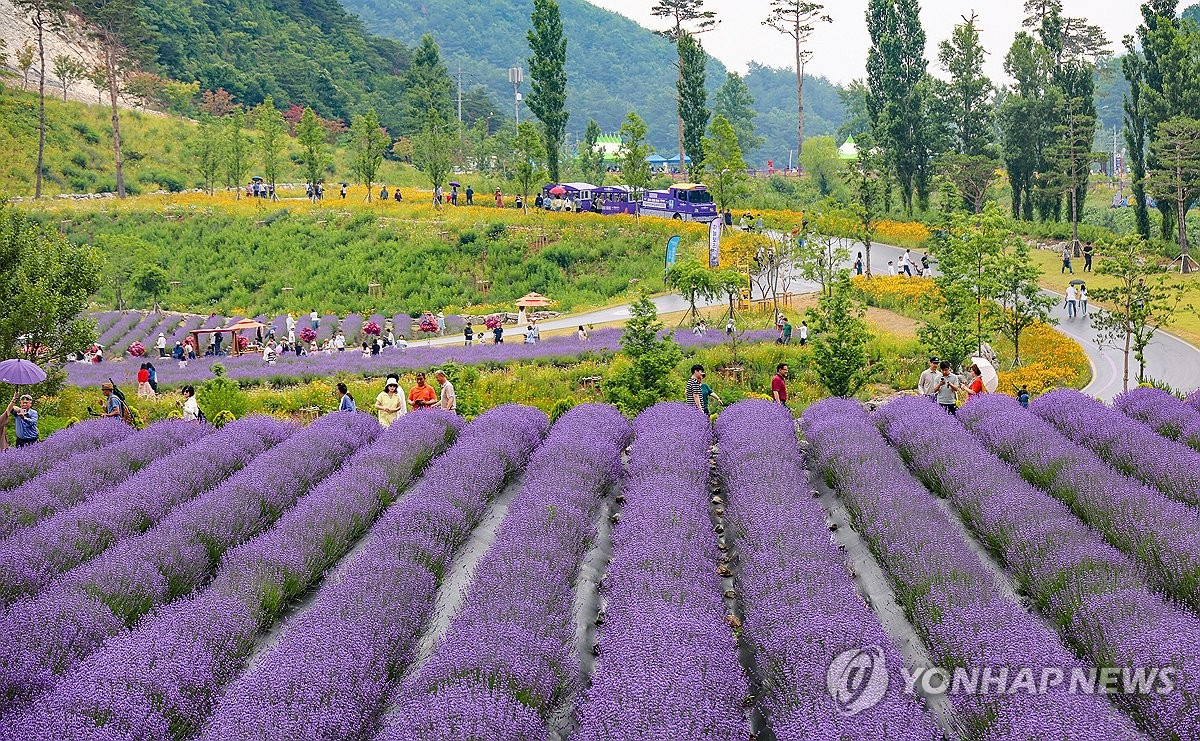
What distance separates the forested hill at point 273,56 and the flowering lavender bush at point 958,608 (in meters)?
85.3

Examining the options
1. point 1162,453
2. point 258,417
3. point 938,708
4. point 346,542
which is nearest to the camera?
point 938,708

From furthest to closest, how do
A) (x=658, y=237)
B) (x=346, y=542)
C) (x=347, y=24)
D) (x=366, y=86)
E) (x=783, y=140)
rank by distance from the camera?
1. (x=783, y=140)
2. (x=347, y=24)
3. (x=366, y=86)
4. (x=658, y=237)
5. (x=346, y=542)

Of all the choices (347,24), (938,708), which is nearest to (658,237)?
(938,708)

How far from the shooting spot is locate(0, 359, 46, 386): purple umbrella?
47.5 feet

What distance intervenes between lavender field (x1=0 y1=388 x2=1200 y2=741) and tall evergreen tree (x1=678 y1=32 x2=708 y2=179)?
146 feet

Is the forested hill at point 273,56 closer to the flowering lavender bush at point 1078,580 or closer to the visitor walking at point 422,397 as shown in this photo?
the visitor walking at point 422,397

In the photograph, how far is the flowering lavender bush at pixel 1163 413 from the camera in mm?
12031

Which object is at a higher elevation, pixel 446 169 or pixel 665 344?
pixel 446 169

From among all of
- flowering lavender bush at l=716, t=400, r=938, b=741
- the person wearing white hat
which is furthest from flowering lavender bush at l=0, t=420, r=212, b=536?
flowering lavender bush at l=716, t=400, r=938, b=741

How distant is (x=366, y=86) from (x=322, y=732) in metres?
101

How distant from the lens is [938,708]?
611cm

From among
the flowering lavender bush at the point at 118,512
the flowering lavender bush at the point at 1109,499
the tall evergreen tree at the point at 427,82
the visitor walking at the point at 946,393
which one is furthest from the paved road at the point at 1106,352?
the tall evergreen tree at the point at 427,82

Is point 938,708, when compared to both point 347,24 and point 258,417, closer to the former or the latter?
point 258,417

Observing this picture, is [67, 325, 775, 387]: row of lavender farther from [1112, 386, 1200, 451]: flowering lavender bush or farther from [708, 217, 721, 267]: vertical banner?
[1112, 386, 1200, 451]: flowering lavender bush
